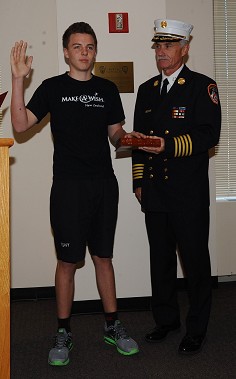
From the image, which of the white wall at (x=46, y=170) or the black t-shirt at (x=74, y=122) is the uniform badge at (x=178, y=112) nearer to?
the black t-shirt at (x=74, y=122)

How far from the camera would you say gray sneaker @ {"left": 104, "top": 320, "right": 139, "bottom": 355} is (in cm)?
276

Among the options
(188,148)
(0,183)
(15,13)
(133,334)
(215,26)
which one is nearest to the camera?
(0,183)

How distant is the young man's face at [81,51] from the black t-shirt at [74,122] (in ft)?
0.30

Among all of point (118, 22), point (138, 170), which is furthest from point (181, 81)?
point (118, 22)

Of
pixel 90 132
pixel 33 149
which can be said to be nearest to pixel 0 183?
pixel 90 132

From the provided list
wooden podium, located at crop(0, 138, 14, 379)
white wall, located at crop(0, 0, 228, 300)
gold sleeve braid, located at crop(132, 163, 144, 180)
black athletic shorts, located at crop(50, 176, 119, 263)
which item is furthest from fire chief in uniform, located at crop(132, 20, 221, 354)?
wooden podium, located at crop(0, 138, 14, 379)

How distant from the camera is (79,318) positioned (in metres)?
3.48

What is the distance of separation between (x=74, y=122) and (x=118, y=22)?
102 centimetres

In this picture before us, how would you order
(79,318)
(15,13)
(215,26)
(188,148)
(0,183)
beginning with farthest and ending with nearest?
(215,26)
(15,13)
(79,318)
(188,148)
(0,183)

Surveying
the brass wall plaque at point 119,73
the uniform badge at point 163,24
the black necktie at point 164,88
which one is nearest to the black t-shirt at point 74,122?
the black necktie at point 164,88

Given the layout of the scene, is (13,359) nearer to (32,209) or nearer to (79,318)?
(79,318)

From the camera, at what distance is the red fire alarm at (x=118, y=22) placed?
3473 millimetres

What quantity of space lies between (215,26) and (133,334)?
2.56 metres

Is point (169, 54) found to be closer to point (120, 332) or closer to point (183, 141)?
point (183, 141)
